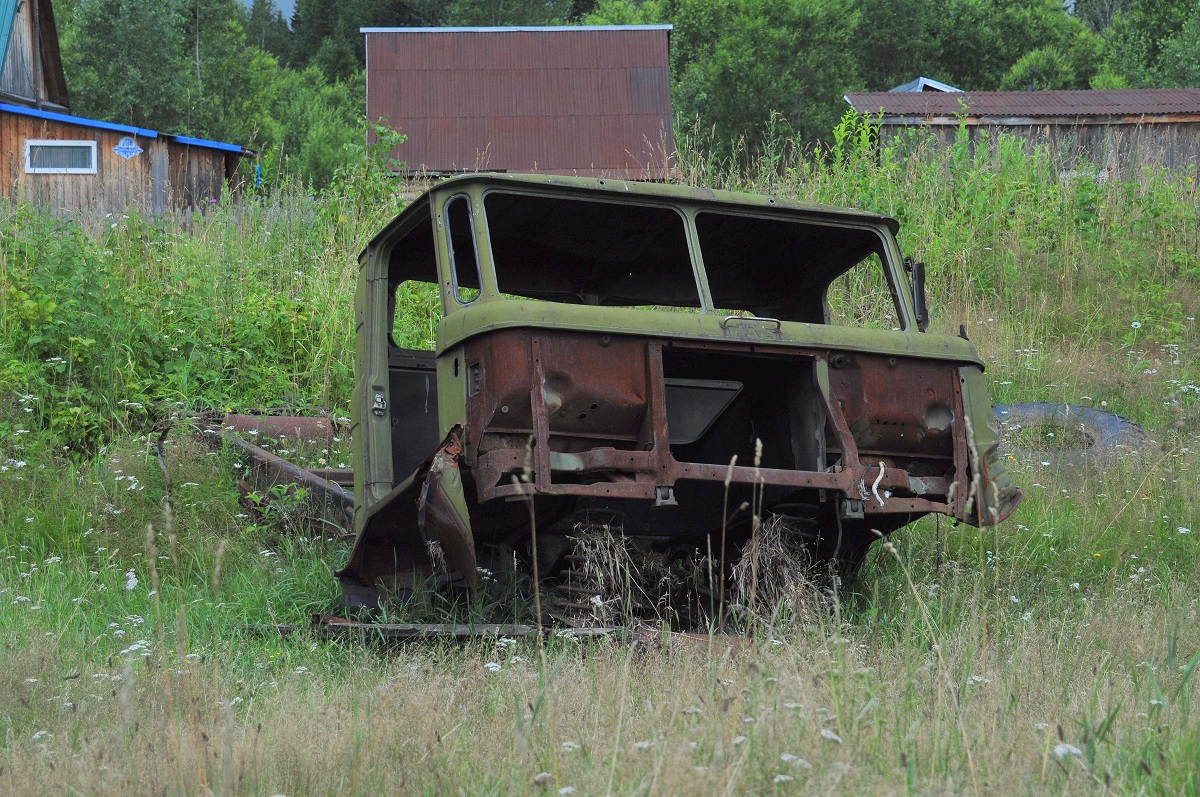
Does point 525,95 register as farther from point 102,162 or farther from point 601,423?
point 601,423

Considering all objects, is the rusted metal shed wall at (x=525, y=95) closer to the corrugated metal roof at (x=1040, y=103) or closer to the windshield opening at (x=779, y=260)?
the corrugated metal roof at (x=1040, y=103)

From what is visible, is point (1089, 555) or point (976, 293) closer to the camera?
point (1089, 555)

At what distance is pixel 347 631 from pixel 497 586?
0.72m

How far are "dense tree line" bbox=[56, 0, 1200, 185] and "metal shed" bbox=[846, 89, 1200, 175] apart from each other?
44.2ft

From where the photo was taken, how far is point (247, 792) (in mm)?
3055

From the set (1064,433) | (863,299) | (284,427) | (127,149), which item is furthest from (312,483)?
(127,149)

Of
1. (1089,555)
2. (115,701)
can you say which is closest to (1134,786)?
(115,701)

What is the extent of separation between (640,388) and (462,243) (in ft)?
6.49

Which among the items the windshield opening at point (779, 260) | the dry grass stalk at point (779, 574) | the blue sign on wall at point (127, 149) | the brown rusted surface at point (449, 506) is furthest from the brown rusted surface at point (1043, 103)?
the brown rusted surface at point (449, 506)

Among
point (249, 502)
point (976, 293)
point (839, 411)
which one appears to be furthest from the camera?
point (976, 293)

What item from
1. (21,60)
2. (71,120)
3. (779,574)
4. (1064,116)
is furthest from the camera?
(21,60)

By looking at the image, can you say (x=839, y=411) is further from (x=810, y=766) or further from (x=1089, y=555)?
(x=1089, y=555)

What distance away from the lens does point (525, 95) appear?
93.7 feet

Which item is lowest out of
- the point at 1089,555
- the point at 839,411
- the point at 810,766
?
the point at 1089,555
